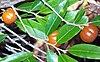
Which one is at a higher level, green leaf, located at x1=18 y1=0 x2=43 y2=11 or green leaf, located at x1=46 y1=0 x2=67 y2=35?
green leaf, located at x1=18 y1=0 x2=43 y2=11

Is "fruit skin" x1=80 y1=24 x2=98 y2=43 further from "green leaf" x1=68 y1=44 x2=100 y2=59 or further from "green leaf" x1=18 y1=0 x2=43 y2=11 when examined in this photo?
"green leaf" x1=18 y1=0 x2=43 y2=11

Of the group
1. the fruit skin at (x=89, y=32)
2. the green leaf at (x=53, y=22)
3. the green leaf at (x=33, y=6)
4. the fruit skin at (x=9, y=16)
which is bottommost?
the fruit skin at (x=89, y=32)

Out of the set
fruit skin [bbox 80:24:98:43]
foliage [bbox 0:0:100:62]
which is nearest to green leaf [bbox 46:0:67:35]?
foliage [bbox 0:0:100:62]

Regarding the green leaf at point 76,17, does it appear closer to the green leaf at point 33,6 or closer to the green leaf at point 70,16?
the green leaf at point 70,16

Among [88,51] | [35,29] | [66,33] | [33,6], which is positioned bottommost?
[88,51]

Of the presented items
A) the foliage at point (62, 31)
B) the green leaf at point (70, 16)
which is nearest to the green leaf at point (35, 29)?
the foliage at point (62, 31)

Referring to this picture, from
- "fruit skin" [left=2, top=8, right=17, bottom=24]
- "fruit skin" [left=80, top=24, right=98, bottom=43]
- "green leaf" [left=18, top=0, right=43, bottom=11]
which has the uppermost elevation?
"green leaf" [left=18, top=0, right=43, bottom=11]

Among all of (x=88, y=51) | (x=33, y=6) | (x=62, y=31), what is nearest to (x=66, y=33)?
(x=62, y=31)

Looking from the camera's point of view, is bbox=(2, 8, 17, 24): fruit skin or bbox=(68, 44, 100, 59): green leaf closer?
bbox=(68, 44, 100, 59): green leaf

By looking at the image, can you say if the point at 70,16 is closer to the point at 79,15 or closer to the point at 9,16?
the point at 79,15
